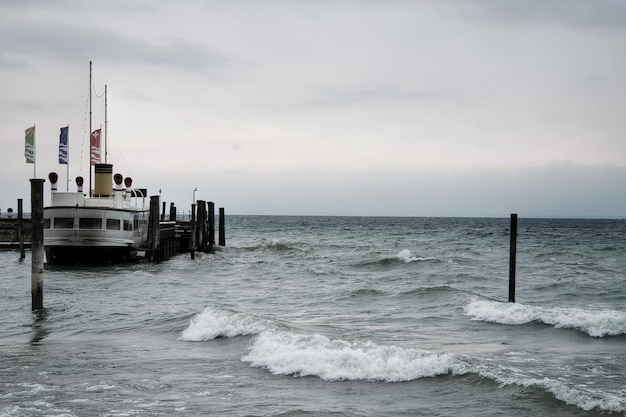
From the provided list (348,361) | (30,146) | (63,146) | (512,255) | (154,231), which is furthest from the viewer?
(154,231)

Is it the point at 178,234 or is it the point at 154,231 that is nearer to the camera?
the point at 154,231

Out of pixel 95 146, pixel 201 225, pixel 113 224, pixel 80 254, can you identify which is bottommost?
pixel 80 254

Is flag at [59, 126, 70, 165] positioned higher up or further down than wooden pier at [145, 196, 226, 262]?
higher up

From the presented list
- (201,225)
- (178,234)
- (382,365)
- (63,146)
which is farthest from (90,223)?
(382,365)

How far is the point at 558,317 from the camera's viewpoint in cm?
1859

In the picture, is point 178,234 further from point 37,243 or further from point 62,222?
point 37,243

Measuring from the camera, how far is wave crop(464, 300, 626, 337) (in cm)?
1727

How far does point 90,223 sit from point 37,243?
1479cm

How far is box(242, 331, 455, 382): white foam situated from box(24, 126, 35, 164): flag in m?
21.0

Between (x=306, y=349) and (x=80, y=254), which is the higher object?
(x=80, y=254)

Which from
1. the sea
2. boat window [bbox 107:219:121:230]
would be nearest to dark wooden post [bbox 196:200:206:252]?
boat window [bbox 107:219:121:230]

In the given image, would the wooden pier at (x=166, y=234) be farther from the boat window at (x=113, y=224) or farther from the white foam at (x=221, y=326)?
the white foam at (x=221, y=326)

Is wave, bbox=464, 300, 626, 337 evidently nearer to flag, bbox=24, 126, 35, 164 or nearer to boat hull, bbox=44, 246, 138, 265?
boat hull, bbox=44, 246, 138, 265

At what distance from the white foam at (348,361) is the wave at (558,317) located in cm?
633
